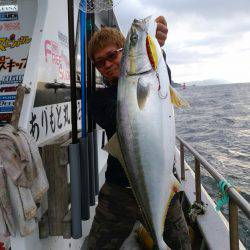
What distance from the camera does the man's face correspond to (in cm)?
271

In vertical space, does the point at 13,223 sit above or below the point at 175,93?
below

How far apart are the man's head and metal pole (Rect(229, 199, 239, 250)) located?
1.35 metres

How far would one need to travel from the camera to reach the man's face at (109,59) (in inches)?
107

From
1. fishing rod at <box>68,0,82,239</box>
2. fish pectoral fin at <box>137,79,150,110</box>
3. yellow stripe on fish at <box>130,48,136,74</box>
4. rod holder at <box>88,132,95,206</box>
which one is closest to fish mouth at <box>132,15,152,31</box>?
yellow stripe on fish at <box>130,48,136,74</box>

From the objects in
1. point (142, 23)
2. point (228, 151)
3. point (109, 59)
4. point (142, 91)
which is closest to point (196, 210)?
point (109, 59)

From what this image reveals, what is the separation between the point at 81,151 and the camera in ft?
9.71

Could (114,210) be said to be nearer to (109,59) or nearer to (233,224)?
(233,224)

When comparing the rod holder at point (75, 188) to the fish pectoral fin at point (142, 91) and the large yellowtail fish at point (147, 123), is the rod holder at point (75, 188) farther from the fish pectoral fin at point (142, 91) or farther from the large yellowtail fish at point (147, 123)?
the fish pectoral fin at point (142, 91)

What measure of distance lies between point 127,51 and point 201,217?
303cm

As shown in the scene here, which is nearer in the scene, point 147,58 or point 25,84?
point 147,58

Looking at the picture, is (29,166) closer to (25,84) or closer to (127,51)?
(25,84)

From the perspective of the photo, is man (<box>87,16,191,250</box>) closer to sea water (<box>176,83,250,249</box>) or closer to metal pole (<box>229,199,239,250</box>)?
metal pole (<box>229,199,239,250</box>)

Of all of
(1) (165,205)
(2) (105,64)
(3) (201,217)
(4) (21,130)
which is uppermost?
(2) (105,64)

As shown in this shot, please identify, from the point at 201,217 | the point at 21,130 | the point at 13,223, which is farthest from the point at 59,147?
the point at 201,217
